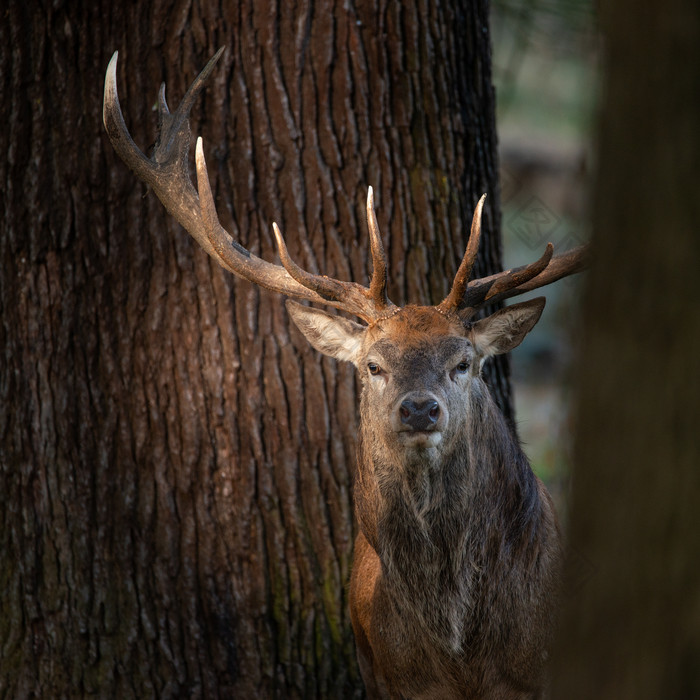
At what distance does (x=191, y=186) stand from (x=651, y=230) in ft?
9.54

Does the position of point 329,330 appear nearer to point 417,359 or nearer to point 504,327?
point 417,359

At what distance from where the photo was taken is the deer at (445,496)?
3.62 metres

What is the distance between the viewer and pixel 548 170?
15352mm

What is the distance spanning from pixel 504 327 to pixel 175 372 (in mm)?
1713

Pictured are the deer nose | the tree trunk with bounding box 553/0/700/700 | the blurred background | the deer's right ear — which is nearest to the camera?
the tree trunk with bounding box 553/0/700/700

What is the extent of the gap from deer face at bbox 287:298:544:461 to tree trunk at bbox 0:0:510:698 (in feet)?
1.51

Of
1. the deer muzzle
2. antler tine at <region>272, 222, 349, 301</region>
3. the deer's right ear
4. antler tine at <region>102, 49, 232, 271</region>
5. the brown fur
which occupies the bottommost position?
the brown fur

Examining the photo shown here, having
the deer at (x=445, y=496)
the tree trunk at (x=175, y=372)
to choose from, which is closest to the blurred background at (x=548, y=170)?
the deer at (x=445, y=496)

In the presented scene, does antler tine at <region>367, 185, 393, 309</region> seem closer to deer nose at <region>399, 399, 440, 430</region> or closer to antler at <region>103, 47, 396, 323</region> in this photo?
antler at <region>103, 47, 396, 323</region>

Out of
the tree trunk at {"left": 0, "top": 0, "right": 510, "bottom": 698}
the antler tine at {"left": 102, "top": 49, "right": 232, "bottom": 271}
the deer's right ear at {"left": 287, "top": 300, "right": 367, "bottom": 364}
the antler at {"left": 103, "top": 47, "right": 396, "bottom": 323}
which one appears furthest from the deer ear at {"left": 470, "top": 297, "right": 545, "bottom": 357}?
the antler tine at {"left": 102, "top": 49, "right": 232, "bottom": 271}

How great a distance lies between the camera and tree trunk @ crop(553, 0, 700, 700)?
5.26 feet

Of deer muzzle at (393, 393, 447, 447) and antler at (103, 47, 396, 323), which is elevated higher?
antler at (103, 47, 396, 323)

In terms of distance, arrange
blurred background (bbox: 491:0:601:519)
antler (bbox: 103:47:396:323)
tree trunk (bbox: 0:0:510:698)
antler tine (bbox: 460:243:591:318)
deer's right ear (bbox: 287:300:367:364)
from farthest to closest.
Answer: tree trunk (bbox: 0:0:510:698) < deer's right ear (bbox: 287:300:367:364) < antler (bbox: 103:47:396:323) < antler tine (bbox: 460:243:591:318) < blurred background (bbox: 491:0:601:519)

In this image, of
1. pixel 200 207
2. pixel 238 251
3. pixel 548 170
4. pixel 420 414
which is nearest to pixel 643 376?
Answer: pixel 420 414
